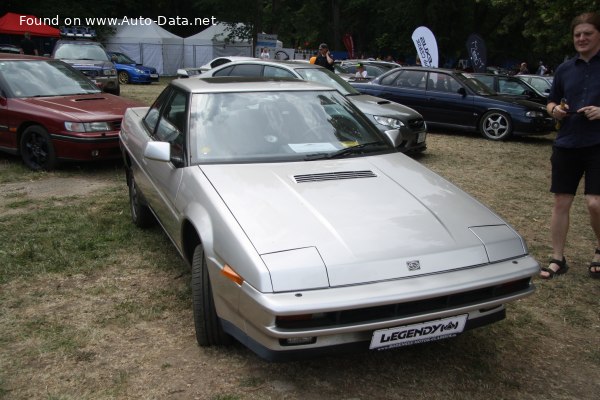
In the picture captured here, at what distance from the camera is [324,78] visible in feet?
29.3

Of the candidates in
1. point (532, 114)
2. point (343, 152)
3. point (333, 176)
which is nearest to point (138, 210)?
point (343, 152)

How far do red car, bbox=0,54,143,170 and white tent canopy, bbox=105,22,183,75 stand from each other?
24.7 m

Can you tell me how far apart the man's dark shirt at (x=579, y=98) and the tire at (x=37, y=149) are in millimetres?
5888

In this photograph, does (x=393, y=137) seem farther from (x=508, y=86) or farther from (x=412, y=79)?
(x=508, y=86)

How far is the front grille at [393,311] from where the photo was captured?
7.66 ft

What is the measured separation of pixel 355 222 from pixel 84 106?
5.60 m

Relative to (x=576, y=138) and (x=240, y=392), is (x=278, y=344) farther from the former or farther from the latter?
(x=576, y=138)

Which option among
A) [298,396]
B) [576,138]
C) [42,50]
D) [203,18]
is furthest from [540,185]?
[203,18]

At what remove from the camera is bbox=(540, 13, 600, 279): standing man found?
3.70m

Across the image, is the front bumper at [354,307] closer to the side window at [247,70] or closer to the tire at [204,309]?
the tire at [204,309]

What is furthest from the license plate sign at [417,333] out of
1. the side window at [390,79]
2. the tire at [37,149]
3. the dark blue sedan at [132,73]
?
the dark blue sedan at [132,73]

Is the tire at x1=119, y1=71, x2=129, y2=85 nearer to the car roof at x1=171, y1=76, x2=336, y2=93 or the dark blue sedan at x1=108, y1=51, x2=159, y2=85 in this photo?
the dark blue sedan at x1=108, y1=51, x2=159, y2=85

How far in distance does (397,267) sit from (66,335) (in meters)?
2.03

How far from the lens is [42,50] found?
2808 centimetres
